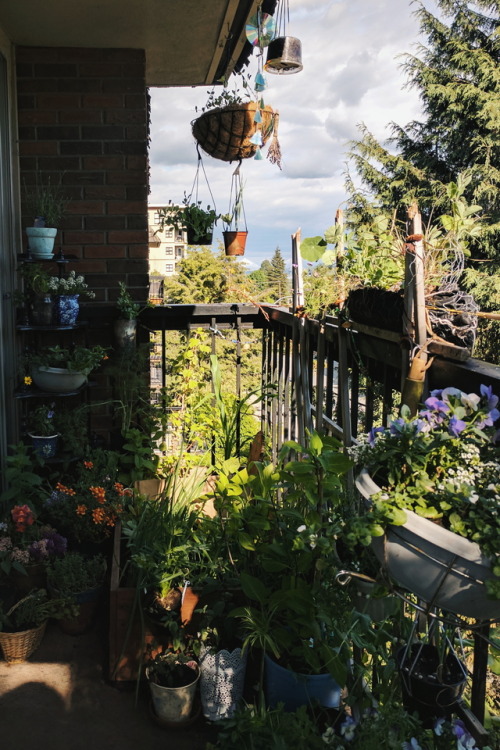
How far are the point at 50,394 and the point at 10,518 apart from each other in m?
0.63

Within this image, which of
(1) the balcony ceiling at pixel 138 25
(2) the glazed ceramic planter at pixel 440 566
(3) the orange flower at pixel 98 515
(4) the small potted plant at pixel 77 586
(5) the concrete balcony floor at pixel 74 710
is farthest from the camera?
(1) the balcony ceiling at pixel 138 25

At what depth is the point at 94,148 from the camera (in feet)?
10.9

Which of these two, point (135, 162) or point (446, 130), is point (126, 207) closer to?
point (135, 162)

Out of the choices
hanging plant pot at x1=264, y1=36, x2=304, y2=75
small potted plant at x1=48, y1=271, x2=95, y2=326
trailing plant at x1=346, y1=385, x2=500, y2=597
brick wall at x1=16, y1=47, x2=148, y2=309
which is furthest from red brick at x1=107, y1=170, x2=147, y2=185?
trailing plant at x1=346, y1=385, x2=500, y2=597

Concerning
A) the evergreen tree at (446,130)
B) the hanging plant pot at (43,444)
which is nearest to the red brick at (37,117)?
the hanging plant pot at (43,444)

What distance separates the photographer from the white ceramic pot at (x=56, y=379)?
2951 mm

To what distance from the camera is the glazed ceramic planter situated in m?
0.89

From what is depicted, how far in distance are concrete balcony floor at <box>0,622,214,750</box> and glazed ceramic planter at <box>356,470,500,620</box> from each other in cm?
111

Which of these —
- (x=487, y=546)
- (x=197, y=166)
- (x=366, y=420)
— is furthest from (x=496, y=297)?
(x=487, y=546)

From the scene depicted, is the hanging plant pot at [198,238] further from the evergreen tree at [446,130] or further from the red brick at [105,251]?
the evergreen tree at [446,130]

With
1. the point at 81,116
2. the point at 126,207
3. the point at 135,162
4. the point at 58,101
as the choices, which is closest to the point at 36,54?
the point at 58,101

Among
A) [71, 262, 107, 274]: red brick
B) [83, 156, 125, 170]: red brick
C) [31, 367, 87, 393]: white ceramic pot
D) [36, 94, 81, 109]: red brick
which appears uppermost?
[36, 94, 81, 109]: red brick

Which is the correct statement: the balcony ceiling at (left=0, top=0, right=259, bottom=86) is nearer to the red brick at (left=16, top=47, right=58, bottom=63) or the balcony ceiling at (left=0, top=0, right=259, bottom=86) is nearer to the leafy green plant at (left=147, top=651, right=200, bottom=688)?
the red brick at (left=16, top=47, right=58, bottom=63)

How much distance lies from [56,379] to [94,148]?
1261 mm
